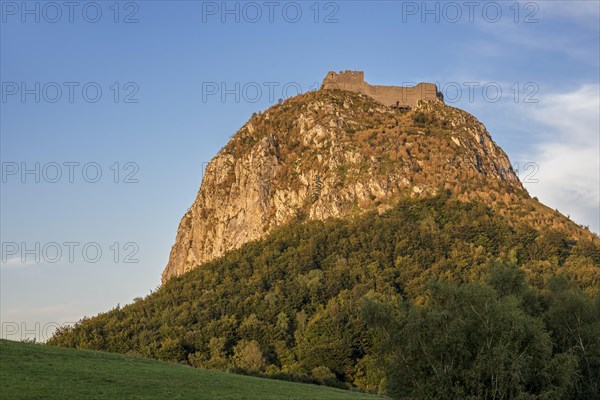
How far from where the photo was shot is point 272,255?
139375mm

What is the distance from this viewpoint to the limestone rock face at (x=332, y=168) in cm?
14225

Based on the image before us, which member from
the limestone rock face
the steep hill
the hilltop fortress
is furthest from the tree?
the hilltop fortress

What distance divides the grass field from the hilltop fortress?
116894 millimetres

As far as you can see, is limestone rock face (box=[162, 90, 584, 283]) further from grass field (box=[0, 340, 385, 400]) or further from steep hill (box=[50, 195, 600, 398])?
grass field (box=[0, 340, 385, 400])

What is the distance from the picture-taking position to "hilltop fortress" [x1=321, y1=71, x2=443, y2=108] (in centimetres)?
17112

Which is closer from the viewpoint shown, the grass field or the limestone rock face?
the grass field

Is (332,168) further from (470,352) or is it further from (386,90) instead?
(470,352)

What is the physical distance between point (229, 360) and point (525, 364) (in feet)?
214

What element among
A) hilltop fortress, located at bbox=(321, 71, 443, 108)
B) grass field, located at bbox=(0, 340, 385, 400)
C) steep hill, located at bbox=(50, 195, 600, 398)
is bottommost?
grass field, located at bbox=(0, 340, 385, 400)

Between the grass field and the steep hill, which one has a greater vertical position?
the steep hill

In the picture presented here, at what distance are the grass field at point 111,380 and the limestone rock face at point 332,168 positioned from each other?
8467 cm

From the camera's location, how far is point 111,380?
49.3m

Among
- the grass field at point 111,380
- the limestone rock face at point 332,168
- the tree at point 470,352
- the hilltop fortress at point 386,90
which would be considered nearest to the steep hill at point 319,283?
the limestone rock face at point 332,168

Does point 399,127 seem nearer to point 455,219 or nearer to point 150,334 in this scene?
point 455,219
